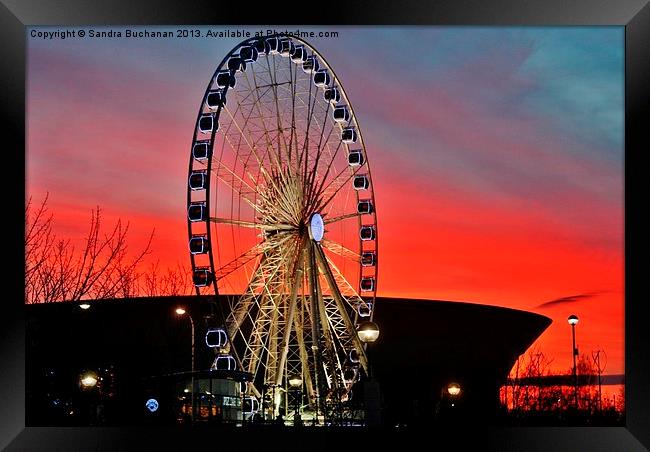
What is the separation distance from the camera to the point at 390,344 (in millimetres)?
66062

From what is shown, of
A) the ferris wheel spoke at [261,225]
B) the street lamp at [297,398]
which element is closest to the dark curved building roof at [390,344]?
the street lamp at [297,398]

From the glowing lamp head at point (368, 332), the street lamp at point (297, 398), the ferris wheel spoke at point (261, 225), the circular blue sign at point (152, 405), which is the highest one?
the ferris wheel spoke at point (261, 225)

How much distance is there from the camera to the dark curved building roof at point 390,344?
181 feet

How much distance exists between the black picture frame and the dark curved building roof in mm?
29100

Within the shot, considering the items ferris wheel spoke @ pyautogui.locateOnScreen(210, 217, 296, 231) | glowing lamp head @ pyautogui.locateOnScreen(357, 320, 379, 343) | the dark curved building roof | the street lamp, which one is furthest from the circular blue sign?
glowing lamp head @ pyautogui.locateOnScreen(357, 320, 379, 343)

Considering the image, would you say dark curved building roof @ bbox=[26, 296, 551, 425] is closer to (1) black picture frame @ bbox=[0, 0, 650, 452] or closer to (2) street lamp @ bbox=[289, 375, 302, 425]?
(2) street lamp @ bbox=[289, 375, 302, 425]

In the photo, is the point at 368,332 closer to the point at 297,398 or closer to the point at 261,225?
the point at 297,398
